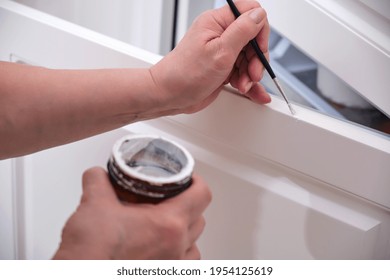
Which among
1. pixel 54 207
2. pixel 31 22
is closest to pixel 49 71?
pixel 31 22

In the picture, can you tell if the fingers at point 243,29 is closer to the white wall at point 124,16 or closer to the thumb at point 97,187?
the thumb at point 97,187

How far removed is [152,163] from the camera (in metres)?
0.43

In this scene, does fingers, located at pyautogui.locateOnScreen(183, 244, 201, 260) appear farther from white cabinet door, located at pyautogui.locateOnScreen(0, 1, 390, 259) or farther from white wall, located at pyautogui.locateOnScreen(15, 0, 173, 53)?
white wall, located at pyautogui.locateOnScreen(15, 0, 173, 53)

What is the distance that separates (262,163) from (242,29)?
165 millimetres

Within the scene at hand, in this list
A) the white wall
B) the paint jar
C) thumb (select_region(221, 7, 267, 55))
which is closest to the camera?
the paint jar

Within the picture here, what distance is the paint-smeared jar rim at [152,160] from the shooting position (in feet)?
1.32

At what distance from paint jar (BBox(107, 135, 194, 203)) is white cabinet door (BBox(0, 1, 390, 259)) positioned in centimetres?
17

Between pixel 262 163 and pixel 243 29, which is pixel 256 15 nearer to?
pixel 243 29

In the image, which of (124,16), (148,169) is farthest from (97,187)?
(124,16)

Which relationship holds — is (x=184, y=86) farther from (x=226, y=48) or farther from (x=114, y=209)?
(x=114, y=209)

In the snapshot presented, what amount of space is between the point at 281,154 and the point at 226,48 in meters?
0.14

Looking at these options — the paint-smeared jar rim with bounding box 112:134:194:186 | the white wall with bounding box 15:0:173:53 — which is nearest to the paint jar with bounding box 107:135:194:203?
the paint-smeared jar rim with bounding box 112:134:194:186

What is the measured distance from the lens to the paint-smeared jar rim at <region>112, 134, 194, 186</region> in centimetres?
40

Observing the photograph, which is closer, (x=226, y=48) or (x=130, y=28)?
(x=226, y=48)
